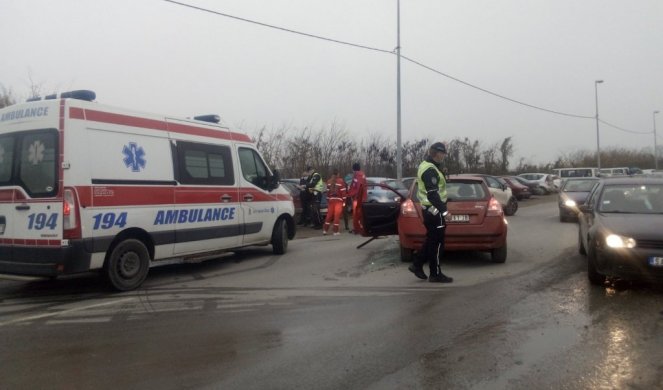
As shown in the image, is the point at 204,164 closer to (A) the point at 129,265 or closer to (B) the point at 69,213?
(A) the point at 129,265

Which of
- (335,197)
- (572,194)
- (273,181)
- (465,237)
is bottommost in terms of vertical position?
(465,237)

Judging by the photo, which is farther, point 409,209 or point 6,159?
point 409,209

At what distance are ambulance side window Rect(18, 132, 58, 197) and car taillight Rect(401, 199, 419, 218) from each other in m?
4.99

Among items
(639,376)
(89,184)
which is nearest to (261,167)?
(89,184)

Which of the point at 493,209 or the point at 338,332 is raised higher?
the point at 493,209

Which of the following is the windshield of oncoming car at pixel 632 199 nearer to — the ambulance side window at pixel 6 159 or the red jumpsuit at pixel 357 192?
the red jumpsuit at pixel 357 192

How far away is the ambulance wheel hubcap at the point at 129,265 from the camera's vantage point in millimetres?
7281

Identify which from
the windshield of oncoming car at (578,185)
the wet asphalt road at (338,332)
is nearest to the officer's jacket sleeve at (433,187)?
the wet asphalt road at (338,332)

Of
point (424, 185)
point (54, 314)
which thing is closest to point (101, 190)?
point (54, 314)

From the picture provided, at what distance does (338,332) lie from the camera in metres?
5.29

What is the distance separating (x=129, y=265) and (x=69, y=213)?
122 cm

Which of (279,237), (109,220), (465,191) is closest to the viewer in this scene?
(109,220)

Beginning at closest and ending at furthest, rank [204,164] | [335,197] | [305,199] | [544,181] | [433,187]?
[433,187] < [204,164] < [335,197] < [305,199] < [544,181]

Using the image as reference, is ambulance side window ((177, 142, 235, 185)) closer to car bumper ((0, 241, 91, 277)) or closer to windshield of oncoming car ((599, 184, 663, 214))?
car bumper ((0, 241, 91, 277))
